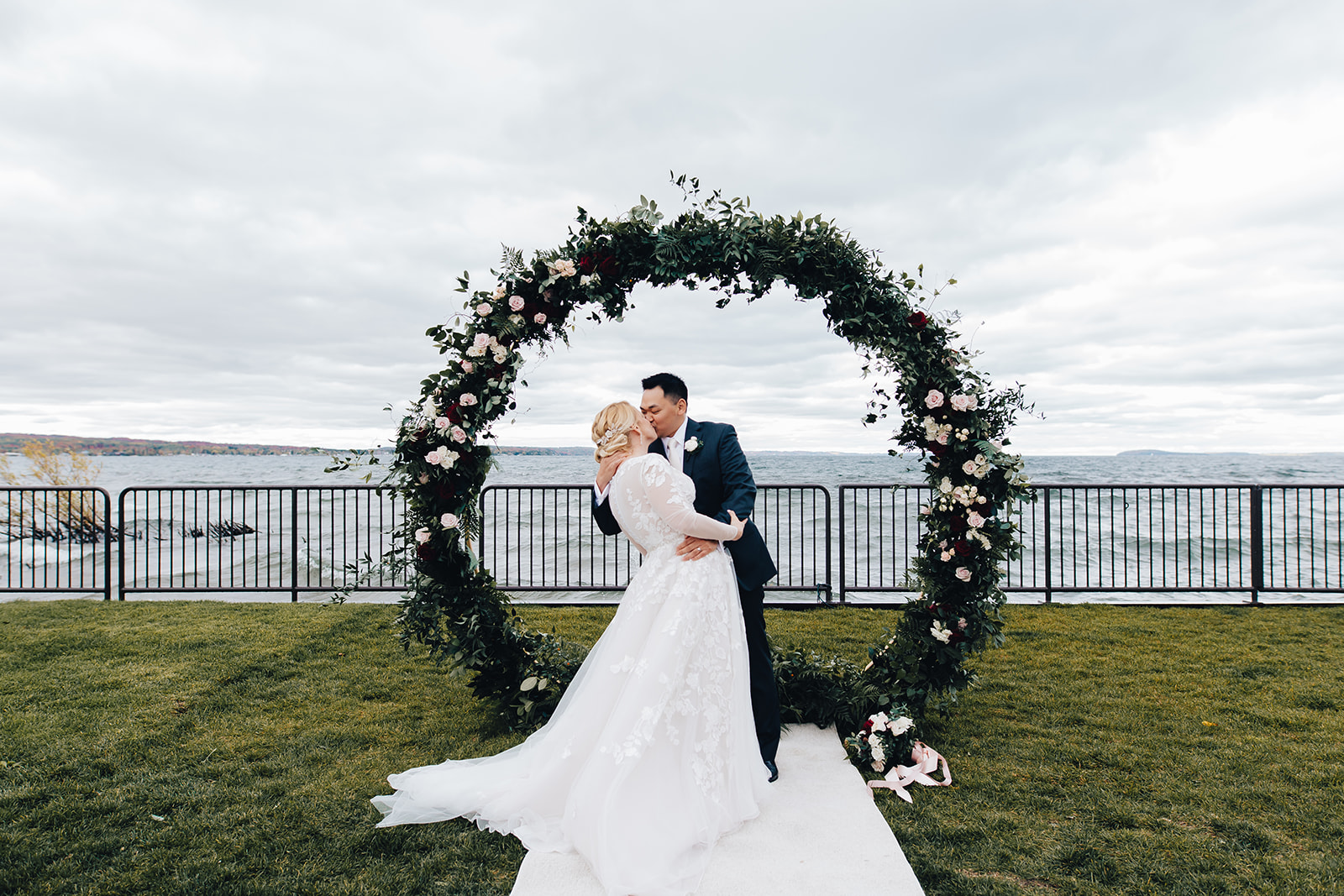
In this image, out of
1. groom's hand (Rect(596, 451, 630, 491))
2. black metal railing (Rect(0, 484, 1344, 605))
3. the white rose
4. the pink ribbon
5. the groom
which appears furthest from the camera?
black metal railing (Rect(0, 484, 1344, 605))

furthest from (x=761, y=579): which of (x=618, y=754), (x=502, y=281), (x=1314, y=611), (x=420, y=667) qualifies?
(x=1314, y=611)

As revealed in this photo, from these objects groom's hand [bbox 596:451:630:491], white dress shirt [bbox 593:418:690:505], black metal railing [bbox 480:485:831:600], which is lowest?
black metal railing [bbox 480:485:831:600]

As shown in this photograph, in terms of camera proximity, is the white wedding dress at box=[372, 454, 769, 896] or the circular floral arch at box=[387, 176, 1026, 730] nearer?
the white wedding dress at box=[372, 454, 769, 896]

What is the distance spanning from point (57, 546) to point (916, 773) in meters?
12.2

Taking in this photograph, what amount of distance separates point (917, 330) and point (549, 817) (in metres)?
3.34

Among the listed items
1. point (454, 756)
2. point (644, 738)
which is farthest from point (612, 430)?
point (454, 756)

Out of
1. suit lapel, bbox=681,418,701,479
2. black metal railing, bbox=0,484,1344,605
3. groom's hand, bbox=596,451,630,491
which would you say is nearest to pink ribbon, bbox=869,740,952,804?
suit lapel, bbox=681,418,701,479

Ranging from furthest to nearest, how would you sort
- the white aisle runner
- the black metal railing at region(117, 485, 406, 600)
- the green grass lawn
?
the black metal railing at region(117, 485, 406, 600), the green grass lawn, the white aisle runner

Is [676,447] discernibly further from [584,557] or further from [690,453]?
[584,557]

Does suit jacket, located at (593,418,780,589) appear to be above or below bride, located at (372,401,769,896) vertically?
above

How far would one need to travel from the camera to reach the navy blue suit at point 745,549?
358cm

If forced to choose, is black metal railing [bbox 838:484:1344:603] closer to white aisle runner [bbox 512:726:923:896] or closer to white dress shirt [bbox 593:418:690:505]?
white aisle runner [bbox 512:726:923:896]

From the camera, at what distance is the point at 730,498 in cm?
353

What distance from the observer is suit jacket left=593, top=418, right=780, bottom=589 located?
357cm
